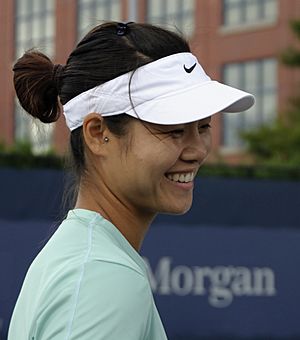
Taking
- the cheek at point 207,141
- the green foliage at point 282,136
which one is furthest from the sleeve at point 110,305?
the green foliage at point 282,136

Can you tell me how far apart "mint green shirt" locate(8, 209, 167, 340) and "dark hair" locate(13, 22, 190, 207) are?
0.85 feet

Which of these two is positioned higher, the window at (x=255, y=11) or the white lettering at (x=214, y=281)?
the white lettering at (x=214, y=281)

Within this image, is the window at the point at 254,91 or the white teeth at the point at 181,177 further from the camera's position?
the window at the point at 254,91

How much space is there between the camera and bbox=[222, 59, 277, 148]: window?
3962 centimetres

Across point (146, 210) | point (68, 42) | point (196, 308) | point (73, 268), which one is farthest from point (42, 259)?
point (68, 42)

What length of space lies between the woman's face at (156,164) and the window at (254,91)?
37304 millimetres

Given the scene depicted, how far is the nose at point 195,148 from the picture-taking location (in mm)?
2074

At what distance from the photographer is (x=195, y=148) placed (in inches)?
82.3

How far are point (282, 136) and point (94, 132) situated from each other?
967 inches

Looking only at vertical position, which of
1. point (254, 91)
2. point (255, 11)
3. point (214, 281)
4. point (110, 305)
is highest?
point (110, 305)

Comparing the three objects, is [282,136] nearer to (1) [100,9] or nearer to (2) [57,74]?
(1) [100,9]

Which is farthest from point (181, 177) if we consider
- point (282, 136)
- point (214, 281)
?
point (282, 136)

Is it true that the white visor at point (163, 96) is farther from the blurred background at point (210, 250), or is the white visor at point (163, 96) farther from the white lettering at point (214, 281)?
the white lettering at point (214, 281)

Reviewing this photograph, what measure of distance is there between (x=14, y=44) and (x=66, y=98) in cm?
4310
